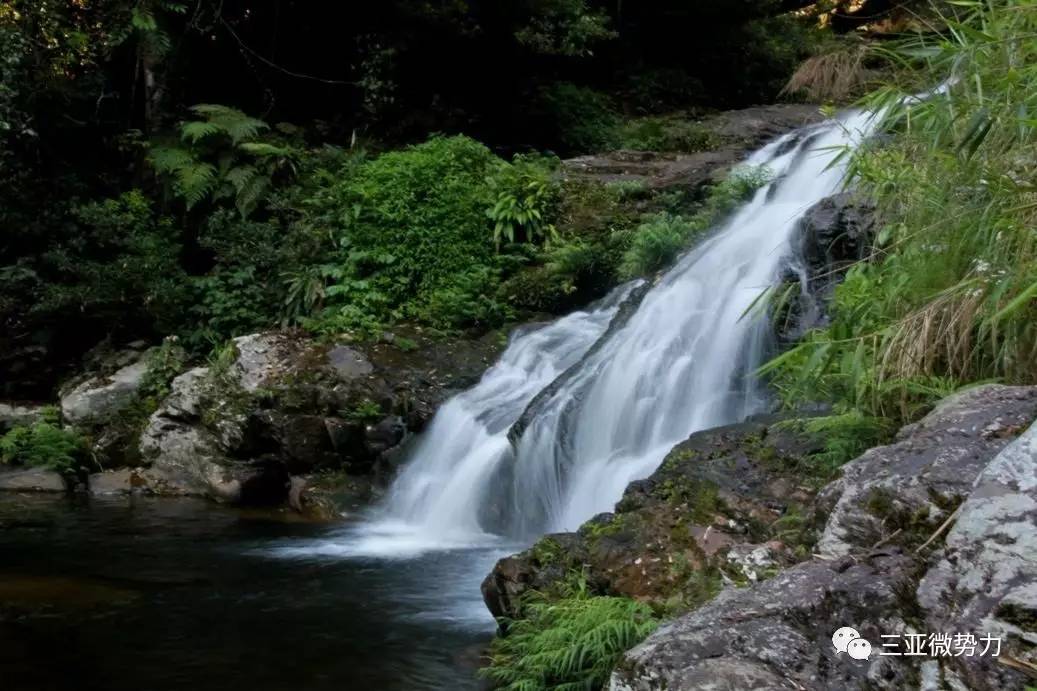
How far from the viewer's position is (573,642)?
4.25 m

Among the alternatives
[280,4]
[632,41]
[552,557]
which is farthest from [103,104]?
[552,557]

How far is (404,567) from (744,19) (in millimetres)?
12948

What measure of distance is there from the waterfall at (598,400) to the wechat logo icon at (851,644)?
13.0ft

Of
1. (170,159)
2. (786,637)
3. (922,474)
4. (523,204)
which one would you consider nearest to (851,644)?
(786,637)

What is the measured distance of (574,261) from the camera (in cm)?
1036

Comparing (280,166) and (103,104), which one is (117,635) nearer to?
(280,166)

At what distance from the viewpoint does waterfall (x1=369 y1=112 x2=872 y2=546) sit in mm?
7363

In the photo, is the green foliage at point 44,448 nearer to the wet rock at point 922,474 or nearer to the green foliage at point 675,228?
the green foliage at point 675,228

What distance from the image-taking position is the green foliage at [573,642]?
4.18 m

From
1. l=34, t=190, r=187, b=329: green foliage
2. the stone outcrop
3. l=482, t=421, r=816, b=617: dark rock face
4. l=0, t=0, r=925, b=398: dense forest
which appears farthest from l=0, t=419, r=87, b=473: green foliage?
l=482, t=421, r=816, b=617: dark rock face

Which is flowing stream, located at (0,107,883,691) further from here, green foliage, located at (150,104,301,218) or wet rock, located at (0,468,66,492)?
green foliage, located at (150,104,301,218)

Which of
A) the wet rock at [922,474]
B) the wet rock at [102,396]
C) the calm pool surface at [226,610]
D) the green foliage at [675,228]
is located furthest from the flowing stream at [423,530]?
the wet rock at [922,474]

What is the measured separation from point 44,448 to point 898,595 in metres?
9.55

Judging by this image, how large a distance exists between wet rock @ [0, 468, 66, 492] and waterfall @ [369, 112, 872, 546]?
3601mm
